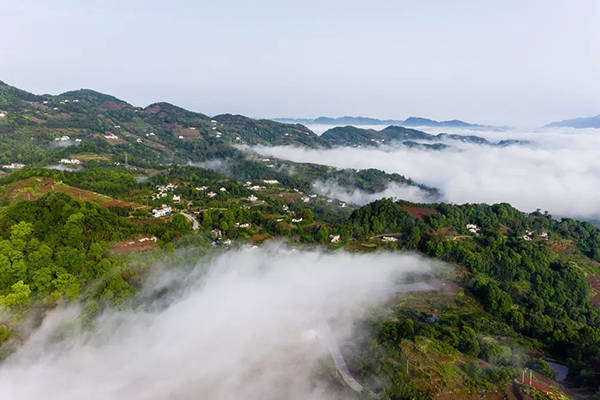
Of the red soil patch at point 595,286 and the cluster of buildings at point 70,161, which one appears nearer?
the red soil patch at point 595,286

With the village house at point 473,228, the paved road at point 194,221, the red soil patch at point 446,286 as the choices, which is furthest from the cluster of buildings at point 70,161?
the village house at point 473,228

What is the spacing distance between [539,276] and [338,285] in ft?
141

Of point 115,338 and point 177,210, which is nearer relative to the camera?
point 115,338

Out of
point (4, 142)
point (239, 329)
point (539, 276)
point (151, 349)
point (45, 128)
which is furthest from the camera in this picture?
point (45, 128)

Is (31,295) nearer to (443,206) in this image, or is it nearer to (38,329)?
(38,329)

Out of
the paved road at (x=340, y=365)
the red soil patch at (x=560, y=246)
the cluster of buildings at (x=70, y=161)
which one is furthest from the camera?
the cluster of buildings at (x=70, y=161)

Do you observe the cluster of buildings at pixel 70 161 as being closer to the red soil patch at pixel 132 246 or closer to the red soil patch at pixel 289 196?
the red soil patch at pixel 289 196

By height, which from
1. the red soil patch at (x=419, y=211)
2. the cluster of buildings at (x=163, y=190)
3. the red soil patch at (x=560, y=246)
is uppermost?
the cluster of buildings at (x=163, y=190)

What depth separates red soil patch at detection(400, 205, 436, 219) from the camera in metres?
98.3

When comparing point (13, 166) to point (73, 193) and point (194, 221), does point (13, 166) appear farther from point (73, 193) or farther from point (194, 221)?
point (194, 221)

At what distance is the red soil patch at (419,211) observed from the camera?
323ft

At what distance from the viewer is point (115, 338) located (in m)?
41.4

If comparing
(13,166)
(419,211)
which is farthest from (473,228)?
(13,166)

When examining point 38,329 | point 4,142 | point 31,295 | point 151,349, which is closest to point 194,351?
point 151,349
